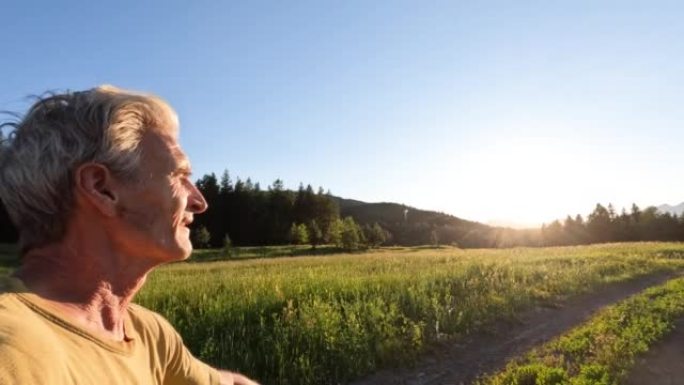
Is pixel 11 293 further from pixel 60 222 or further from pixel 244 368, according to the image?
pixel 244 368

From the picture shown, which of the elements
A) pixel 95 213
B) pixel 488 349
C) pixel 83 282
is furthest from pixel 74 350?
pixel 488 349

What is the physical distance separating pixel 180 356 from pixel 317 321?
6.80m

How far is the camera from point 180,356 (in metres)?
2.10

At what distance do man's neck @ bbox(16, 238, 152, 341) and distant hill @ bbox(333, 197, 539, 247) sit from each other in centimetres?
10294

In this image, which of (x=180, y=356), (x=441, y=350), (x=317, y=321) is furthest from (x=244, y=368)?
(x=180, y=356)

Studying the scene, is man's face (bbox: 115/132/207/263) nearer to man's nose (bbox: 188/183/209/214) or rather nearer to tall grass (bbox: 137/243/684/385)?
man's nose (bbox: 188/183/209/214)

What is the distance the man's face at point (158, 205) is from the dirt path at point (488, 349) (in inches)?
249

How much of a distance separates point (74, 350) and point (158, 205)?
1.82 feet

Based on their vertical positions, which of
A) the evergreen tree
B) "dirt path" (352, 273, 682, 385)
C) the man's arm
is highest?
the evergreen tree

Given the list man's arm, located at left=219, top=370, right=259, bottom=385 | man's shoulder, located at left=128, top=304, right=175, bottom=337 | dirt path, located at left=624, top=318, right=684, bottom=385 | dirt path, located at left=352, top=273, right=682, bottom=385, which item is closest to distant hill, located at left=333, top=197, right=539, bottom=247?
dirt path, located at left=352, top=273, right=682, bottom=385

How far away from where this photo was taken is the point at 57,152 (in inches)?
62.2

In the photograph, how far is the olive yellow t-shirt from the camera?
1060mm

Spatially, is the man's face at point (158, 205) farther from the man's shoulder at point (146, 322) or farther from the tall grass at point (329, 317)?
the tall grass at point (329, 317)

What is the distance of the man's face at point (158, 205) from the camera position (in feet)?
5.53
